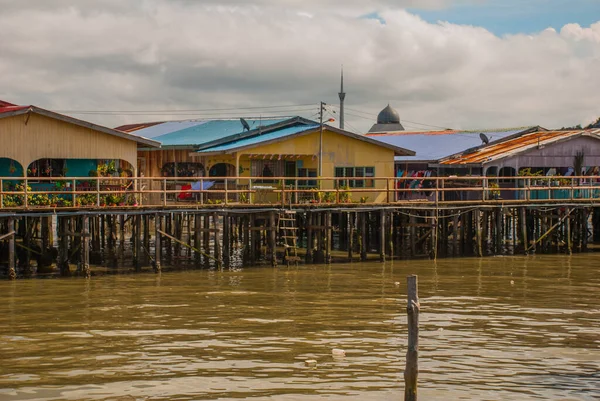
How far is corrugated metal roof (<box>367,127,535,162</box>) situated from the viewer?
5109 cm

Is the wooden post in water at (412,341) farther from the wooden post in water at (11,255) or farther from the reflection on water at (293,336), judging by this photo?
the wooden post in water at (11,255)

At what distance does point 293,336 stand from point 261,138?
22.0m

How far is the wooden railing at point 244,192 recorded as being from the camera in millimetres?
32812

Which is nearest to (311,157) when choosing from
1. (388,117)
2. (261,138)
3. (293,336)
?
(261,138)

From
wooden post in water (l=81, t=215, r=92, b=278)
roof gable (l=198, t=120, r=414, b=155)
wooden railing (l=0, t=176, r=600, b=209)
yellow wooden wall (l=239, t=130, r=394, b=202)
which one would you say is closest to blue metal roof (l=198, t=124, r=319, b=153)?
roof gable (l=198, t=120, r=414, b=155)

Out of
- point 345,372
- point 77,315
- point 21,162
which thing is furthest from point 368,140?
point 345,372

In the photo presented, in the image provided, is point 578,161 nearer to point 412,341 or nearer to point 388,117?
point 412,341

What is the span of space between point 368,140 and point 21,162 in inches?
668

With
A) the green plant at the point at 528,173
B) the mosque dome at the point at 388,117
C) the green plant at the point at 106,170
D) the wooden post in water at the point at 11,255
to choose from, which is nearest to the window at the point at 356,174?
the green plant at the point at 528,173

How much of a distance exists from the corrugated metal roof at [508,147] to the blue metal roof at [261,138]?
334 inches

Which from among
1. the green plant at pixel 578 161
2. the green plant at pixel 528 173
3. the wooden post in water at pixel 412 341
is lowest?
A: the wooden post in water at pixel 412 341

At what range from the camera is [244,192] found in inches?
1423

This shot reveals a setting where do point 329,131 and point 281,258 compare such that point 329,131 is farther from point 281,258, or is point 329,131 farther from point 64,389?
point 64,389

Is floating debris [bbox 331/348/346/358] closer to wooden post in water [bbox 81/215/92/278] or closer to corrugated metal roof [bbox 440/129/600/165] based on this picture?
wooden post in water [bbox 81/215/92/278]
